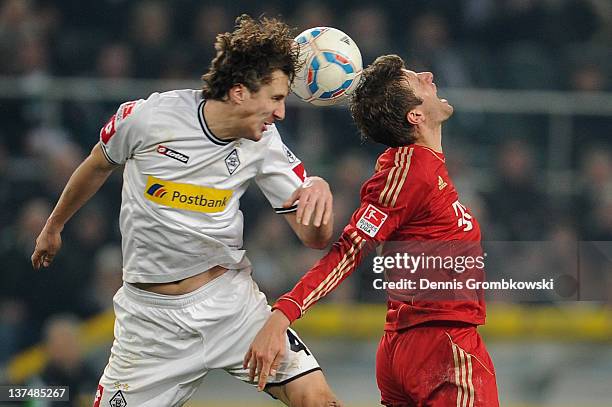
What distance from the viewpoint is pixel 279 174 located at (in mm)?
4191

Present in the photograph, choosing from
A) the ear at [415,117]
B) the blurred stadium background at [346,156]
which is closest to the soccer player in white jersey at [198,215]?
the ear at [415,117]

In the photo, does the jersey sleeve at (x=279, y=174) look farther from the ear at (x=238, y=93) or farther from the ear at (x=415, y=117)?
the ear at (x=415, y=117)

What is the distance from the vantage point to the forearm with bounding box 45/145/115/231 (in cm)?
427

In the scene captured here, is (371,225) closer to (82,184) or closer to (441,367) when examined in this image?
(441,367)

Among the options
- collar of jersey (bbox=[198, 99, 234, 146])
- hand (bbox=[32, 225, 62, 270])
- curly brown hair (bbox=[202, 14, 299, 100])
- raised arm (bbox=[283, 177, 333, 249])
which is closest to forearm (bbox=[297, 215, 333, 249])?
raised arm (bbox=[283, 177, 333, 249])

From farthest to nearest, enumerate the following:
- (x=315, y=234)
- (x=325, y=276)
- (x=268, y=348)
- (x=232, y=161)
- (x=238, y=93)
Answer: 1. (x=232, y=161)
2. (x=238, y=93)
3. (x=315, y=234)
4. (x=325, y=276)
5. (x=268, y=348)

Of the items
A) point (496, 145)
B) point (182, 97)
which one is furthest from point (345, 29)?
point (182, 97)

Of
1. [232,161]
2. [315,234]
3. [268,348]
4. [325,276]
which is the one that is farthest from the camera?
[232,161]

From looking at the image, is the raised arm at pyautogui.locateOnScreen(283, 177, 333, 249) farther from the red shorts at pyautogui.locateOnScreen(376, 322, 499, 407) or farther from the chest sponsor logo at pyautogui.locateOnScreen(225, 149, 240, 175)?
the red shorts at pyautogui.locateOnScreen(376, 322, 499, 407)

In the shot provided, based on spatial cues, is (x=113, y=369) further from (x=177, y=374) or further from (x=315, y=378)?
(x=315, y=378)

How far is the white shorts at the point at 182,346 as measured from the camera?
416 centimetres

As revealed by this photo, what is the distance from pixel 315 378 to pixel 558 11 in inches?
285

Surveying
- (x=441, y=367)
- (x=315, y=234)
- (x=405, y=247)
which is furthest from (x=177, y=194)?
(x=441, y=367)

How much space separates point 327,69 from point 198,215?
2.73 ft
